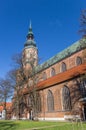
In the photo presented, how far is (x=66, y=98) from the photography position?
3041 centimetres

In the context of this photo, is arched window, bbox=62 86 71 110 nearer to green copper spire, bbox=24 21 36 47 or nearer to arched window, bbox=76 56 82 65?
arched window, bbox=76 56 82 65

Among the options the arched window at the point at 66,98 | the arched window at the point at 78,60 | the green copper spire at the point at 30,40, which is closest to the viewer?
the arched window at the point at 66,98

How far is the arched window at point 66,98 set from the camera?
29608 mm

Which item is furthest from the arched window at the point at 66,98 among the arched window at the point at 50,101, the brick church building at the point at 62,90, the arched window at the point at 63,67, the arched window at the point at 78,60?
the arched window at the point at 63,67

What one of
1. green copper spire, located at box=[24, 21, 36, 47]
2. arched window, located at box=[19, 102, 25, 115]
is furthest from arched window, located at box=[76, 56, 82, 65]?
green copper spire, located at box=[24, 21, 36, 47]

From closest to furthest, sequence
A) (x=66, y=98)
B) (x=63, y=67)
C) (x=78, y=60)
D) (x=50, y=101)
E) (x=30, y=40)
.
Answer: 1. (x=66, y=98)
2. (x=50, y=101)
3. (x=78, y=60)
4. (x=63, y=67)
5. (x=30, y=40)

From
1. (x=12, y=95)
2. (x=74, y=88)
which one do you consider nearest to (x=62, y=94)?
(x=74, y=88)

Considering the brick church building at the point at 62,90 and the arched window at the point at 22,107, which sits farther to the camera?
the arched window at the point at 22,107

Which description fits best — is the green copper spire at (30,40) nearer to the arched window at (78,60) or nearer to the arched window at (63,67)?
the arched window at (63,67)

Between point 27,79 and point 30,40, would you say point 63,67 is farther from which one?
point 30,40

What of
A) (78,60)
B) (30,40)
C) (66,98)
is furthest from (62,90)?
(30,40)

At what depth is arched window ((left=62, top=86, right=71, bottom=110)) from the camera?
29.6 m

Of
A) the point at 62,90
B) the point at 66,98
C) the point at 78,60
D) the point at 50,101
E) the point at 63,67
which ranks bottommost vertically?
the point at 50,101

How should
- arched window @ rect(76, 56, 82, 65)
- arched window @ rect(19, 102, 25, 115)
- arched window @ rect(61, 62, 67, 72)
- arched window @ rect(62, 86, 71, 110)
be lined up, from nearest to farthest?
1. arched window @ rect(62, 86, 71, 110)
2. arched window @ rect(76, 56, 82, 65)
3. arched window @ rect(61, 62, 67, 72)
4. arched window @ rect(19, 102, 25, 115)
